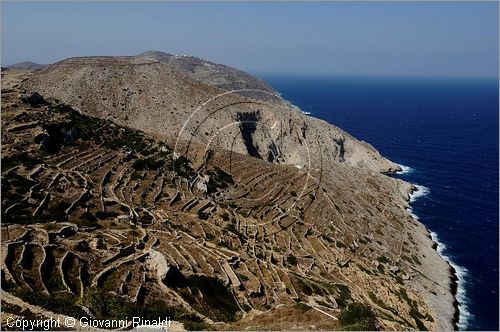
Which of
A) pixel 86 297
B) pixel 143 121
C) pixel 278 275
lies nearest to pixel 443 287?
pixel 278 275

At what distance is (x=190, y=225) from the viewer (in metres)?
55.0

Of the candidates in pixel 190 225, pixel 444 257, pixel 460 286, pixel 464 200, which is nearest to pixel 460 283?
pixel 460 286

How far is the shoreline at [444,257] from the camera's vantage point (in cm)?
6109

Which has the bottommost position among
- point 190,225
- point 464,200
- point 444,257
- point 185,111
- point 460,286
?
point 460,286

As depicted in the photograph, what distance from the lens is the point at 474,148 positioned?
167 metres

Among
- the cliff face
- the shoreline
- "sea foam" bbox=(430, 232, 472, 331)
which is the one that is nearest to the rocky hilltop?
the cliff face

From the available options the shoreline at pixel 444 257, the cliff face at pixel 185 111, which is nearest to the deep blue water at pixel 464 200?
the shoreline at pixel 444 257

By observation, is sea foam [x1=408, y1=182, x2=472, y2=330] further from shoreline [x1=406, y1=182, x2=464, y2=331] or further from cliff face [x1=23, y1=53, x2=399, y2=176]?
cliff face [x1=23, y1=53, x2=399, y2=176]

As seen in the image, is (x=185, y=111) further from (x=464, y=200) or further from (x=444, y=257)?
(x=464, y=200)

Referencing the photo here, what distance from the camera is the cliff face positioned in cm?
11050

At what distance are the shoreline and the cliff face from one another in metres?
19.7

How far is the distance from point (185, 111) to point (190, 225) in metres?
66.4

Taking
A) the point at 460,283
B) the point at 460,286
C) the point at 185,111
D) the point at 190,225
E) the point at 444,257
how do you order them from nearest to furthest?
the point at 190,225, the point at 460,286, the point at 460,283, the point at 444,257, the point at 185,111

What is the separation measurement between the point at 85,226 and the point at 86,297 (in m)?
15.1
